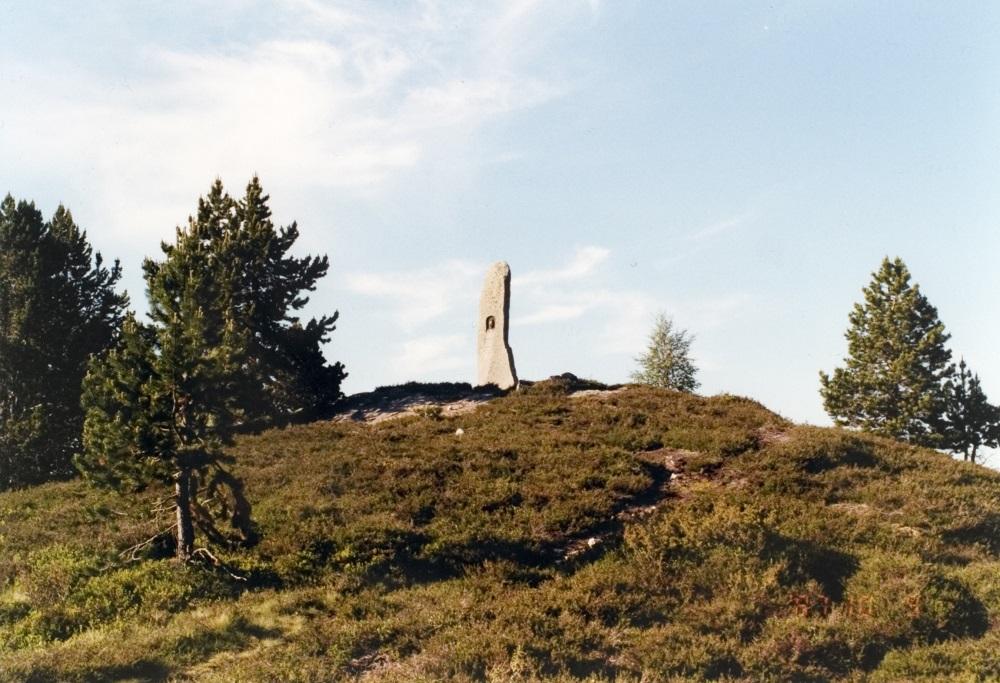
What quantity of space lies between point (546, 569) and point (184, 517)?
919 centimetres

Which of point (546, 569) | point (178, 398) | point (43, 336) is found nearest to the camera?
point (546, 569)

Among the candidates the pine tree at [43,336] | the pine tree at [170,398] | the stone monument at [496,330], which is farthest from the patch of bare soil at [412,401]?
the pine tree at [170,398]

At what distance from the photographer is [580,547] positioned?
65.4 feet

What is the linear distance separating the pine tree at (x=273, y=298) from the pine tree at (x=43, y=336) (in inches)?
248

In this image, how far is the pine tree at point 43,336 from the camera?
117 ft

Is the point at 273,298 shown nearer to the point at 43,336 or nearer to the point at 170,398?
the point at 43,336

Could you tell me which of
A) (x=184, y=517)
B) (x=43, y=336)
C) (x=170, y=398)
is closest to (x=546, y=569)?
(x=184, y=517)

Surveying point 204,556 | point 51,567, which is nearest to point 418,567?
point 204,556

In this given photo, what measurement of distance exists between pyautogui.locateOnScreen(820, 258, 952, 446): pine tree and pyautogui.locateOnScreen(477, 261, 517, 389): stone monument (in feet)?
62.3

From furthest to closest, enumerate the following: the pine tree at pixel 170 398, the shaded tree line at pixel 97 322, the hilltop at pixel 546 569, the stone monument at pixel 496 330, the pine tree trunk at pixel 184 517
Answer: the stone monument at pixel 496 330 < the shaded tree line at pixel 97 322 < the pine tree trunk at pixel 184 517 < the pine tree at pixel 170 398 < the hilltop at pixel 546 569

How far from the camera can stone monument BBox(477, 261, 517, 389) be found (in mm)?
38625

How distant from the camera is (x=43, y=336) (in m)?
37.3

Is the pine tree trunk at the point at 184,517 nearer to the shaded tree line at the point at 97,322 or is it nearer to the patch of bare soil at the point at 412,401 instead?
the shaded tree line at the point at 97,322

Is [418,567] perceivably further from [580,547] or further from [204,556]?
[204,556]
